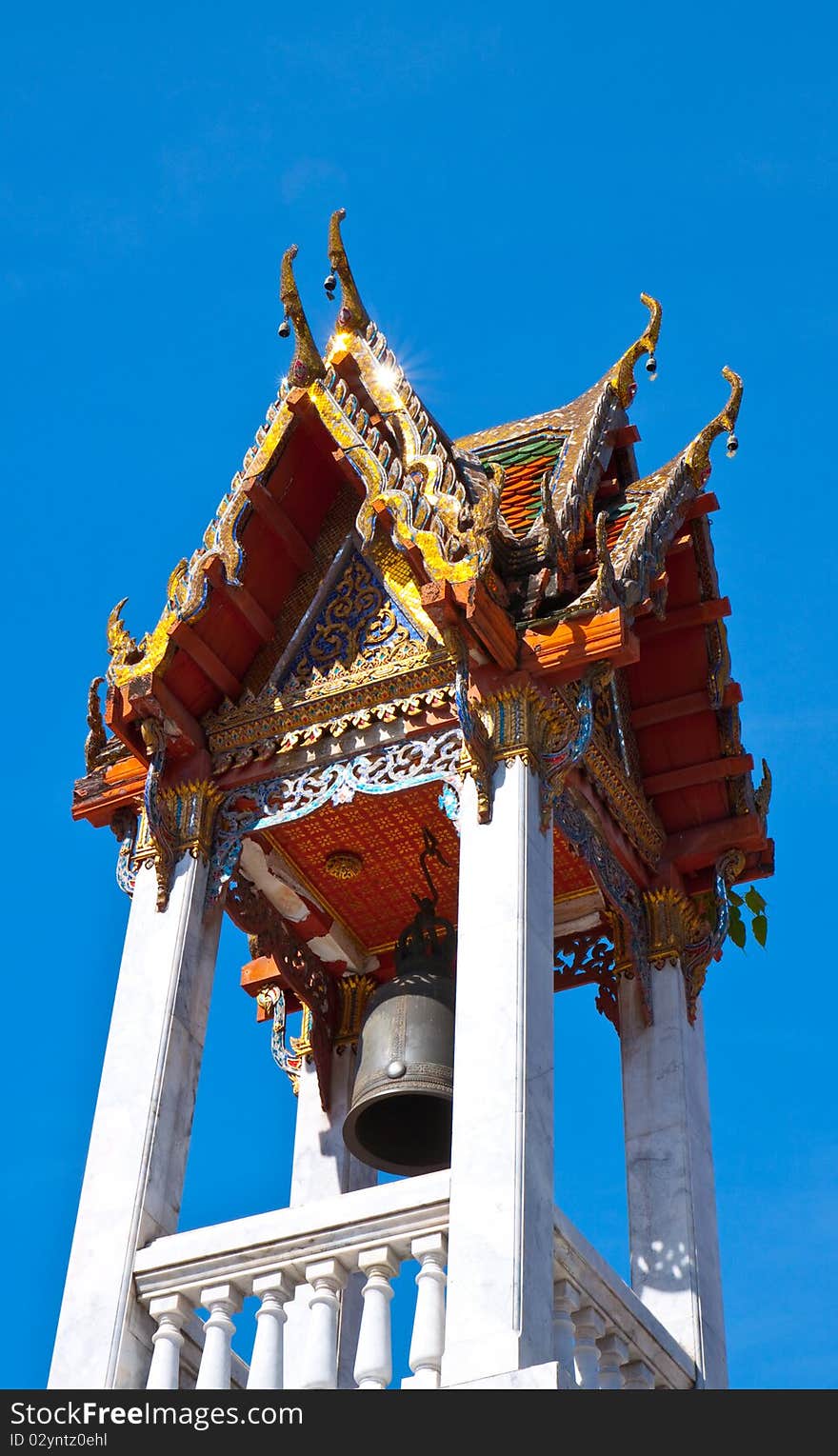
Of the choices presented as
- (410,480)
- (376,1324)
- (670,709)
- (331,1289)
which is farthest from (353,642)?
(376,1324)

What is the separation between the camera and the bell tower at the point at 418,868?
661 inches

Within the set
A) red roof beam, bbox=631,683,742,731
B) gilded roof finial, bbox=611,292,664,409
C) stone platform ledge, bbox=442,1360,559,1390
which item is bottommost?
stone platform ledge, bbox=442,1360,559,1390

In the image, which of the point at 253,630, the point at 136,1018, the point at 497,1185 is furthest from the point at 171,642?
Answer: the point at 497,1185

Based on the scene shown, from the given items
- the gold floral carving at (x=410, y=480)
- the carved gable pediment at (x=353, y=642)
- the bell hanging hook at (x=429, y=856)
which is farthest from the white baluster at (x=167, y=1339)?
the gold floral carving at (x=410, y=480)

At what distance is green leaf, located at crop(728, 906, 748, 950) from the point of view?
2086 cm

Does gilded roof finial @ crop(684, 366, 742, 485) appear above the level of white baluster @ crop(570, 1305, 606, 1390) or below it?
above

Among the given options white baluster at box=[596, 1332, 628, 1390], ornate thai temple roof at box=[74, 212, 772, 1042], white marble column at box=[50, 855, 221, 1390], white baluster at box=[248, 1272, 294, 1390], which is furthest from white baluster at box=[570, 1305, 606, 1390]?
ornate thai temple roof at box=[74, 212, 772, 1042]

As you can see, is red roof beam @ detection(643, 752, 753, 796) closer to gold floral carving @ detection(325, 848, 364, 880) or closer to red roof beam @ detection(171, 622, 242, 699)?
gold floral carving @ detection(325, 848, 364, 880)

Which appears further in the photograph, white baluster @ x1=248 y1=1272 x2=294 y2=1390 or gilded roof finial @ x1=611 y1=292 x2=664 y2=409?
gilded roof finial @ x1=611 y1=292 x2=664 y2=409

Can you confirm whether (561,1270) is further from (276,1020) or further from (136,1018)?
(276,1020)

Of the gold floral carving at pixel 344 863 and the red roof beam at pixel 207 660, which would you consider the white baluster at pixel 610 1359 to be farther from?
the red roof beam at pixel 207 660

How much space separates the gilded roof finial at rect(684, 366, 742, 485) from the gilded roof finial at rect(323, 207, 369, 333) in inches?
100

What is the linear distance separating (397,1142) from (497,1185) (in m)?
2.93
